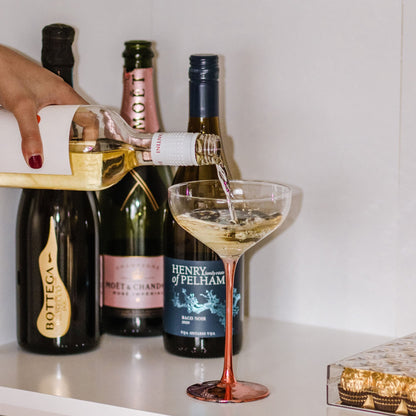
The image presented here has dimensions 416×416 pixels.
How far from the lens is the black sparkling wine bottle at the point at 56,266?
3.41ft

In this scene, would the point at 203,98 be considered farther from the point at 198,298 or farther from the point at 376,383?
the point at 376,383

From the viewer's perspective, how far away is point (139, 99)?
116 cm

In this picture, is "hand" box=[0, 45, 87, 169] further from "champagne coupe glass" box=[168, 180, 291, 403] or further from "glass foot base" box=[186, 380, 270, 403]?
"glass foot base" box=[186, 380, 270, 403]

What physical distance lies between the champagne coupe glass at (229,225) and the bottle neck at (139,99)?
0.31 m

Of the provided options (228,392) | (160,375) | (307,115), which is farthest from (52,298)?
(307,115)

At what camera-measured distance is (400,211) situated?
109 centimetres

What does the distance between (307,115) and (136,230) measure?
11.9 inches

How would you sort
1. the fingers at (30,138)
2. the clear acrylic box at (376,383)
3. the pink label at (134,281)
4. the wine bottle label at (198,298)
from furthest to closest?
the pink label at (134,281), the wine bottle label at (198,298), the fingers at (30,138), the clear acrylic box at (376,383)

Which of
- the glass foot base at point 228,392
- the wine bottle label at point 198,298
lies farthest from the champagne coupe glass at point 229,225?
the wine bottle label at point 198,298

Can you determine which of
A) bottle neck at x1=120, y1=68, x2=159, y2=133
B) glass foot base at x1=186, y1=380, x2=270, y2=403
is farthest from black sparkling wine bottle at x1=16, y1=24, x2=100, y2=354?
glass foot base at x1=186, y1=380, x2=270, y2=403

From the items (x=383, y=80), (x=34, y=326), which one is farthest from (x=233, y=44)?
(x=34, y=326)

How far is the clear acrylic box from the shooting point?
0.78 m

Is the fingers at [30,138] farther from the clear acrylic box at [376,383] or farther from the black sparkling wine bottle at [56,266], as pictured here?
the clear acrylic box at [376,383]

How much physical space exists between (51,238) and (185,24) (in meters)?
0.41
